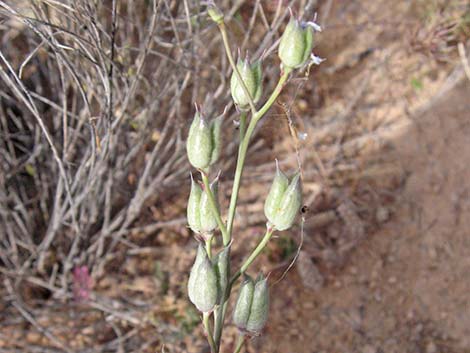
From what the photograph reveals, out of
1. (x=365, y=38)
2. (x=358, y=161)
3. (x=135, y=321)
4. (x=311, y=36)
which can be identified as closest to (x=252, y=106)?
(x=311, y=36)

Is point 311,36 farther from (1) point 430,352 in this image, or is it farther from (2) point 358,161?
(2) point 358,161

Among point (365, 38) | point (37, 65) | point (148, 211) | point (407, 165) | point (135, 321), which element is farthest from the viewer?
point (365, 38)

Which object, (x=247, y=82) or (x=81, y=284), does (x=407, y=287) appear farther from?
(x=247, y=82)

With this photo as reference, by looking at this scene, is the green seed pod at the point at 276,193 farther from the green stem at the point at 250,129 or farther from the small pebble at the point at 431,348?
the small pebble at the point at 431,348

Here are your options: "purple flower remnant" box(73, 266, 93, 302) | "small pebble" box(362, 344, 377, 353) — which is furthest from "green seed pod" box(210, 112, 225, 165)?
"small pebble" box(362, 344, 377, 353)

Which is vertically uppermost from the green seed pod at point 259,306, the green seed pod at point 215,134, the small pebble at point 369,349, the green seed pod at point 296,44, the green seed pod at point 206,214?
the green seed pod at point 296,44

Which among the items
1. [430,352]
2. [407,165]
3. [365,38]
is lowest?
[430,352]

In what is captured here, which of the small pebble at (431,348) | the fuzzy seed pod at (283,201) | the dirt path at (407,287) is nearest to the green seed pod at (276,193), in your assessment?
the fuzzy seed pod at (283,201)
